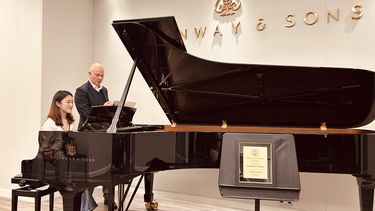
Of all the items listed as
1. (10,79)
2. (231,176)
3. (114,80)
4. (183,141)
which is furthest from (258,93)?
(10,79)

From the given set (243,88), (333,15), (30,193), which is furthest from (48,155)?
(333,15)

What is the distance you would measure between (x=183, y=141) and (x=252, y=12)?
2.05 metres

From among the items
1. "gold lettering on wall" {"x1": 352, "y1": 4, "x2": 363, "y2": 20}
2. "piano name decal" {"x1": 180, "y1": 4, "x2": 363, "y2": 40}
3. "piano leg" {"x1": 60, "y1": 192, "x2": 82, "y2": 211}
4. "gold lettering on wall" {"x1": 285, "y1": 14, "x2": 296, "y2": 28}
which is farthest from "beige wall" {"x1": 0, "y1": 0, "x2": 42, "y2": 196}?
"gold lettering on wall" {"x1": 352, "y1": 4, "x2": 363, "y2": 20}

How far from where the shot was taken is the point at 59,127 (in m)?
3.56

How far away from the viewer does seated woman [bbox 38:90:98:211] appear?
9.09 feet

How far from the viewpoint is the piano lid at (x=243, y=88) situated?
3.08 metres

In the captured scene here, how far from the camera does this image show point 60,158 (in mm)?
2768

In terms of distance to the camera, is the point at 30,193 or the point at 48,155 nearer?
the point at 48,155

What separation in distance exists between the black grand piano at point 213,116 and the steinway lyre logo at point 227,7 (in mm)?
1538

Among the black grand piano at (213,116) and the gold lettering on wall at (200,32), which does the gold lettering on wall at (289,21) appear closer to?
the gold lettering on wall at (200,32)

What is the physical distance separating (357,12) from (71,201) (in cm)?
314

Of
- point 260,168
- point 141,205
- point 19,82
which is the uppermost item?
point 19,82

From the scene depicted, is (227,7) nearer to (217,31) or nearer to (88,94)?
(217,31)

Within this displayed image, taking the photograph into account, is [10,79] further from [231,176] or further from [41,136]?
[231,176]
